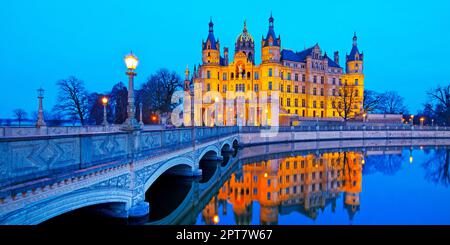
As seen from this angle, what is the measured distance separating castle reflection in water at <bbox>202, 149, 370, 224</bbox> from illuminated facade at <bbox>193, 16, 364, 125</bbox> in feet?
108

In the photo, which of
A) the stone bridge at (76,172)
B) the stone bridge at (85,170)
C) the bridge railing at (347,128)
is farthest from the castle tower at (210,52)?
the stone bridge at (76,172)

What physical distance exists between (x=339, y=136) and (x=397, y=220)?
132 ft

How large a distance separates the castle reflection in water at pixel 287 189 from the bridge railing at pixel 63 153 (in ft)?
15.9

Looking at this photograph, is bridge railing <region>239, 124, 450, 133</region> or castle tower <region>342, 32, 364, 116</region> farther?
castle tower <region>342, 32, 364, 116</region>

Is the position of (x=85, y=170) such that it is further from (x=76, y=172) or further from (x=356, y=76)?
(x=356, y=76)

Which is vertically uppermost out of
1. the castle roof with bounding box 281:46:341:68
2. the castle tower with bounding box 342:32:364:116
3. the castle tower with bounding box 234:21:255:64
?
the castle tower with bounding box 234:21:255:64

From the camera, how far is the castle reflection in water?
13337mm

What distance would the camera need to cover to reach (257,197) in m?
15.7

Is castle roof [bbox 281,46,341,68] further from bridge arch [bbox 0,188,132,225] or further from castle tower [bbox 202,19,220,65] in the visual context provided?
bridge arch [bbox 0,188,132,225]

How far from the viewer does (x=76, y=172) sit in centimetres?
606

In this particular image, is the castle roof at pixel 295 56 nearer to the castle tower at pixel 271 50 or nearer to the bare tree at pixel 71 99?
the castle tower at pixel 271 50

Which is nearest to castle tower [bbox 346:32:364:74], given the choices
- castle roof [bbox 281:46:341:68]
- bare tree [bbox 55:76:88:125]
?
castle roof [bbox 281:46:341:68]
